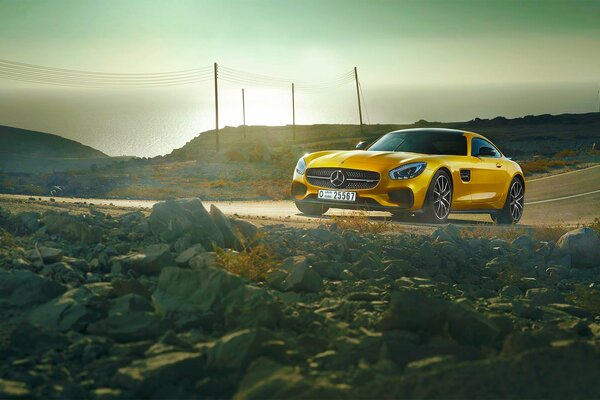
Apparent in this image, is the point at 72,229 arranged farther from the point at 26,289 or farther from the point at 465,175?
the point at 465,175

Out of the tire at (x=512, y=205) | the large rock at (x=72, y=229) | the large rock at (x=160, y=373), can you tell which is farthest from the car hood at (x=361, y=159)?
the large rock at (x=160, y=373)

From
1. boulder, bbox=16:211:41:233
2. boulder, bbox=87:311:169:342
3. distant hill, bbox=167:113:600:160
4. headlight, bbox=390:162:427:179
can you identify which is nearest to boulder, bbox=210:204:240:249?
boulder, bbox=16:211:41:233

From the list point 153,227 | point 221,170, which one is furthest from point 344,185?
point 221,170

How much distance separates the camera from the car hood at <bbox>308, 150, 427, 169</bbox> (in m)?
13.4

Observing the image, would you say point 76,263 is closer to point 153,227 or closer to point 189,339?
point 153,227

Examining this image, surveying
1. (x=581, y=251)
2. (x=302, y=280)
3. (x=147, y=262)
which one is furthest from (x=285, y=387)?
(x=581, y=251)

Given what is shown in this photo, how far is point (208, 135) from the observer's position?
103 m

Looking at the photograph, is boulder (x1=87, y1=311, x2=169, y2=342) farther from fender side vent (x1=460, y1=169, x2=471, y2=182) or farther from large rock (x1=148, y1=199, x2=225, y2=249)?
fender side vent (x1=460, y1=169, x2=471, y2=182)

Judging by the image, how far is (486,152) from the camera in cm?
1510

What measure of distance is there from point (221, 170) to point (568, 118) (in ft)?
237

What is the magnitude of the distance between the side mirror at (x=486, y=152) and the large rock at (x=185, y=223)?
7.49 m

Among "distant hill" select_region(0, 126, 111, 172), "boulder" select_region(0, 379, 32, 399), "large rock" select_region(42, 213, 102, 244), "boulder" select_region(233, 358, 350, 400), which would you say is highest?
"distant hill" select_region(0, 126, 111, 172)

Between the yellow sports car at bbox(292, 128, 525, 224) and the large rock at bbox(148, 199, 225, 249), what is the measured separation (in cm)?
494

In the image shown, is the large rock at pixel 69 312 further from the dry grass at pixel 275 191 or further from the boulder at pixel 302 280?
the dry grass at pixel 275 191
